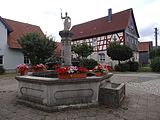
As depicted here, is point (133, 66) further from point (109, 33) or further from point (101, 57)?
point (109, 33)

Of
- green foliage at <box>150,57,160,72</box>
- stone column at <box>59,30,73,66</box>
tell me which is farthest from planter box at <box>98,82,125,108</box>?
green foliage at <box>150,57,160,72</box>

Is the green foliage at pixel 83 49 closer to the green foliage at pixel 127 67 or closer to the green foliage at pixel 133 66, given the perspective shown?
the green foliage at pixel 127 67

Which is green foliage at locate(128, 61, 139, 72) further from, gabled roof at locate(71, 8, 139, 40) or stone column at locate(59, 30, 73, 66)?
stone column at locate(59, 30, 73, 66)

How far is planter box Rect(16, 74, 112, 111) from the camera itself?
5.42m

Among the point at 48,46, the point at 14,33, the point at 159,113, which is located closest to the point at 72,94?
the point at 159,113

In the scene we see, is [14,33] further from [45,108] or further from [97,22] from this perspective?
[45,108]

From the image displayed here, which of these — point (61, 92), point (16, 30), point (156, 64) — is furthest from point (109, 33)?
point (61, 92)

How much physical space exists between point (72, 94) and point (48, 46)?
17495 millimetres

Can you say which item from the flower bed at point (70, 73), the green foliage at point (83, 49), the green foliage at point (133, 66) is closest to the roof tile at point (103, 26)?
the green foliage at point (83, 49)

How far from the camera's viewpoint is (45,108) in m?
5.41

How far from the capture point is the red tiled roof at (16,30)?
2611 cm

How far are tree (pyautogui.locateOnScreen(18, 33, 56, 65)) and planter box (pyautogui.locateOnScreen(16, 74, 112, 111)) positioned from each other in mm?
16177

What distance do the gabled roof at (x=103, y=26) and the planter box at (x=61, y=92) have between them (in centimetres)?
2629

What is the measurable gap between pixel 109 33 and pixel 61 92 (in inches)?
1117
